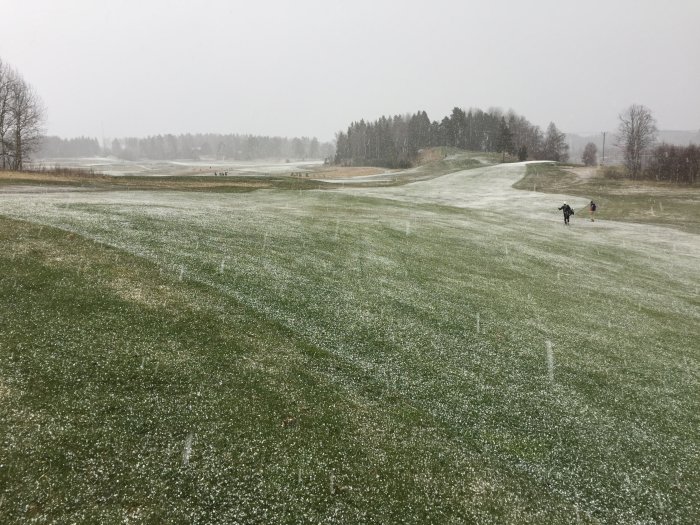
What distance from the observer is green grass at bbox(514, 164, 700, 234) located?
52.7 meters

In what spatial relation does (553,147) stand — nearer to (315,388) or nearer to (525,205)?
(525,205)

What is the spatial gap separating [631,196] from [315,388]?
78.8m

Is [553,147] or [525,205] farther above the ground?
[553,147]

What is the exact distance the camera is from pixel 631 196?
67.6 metres

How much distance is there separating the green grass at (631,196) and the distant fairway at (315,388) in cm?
3976

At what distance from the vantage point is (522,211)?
5400cm

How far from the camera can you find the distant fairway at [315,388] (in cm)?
703

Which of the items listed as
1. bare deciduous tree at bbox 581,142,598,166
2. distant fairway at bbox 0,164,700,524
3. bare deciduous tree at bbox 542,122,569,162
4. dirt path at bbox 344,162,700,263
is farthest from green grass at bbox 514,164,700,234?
bare deciduous tree at bbox 581,142,598,166

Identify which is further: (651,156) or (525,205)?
(651,156)

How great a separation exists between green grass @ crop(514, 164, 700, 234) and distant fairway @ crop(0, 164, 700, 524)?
1566 inches

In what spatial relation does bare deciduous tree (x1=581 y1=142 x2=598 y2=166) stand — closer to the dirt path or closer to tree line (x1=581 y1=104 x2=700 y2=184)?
tree line (x1=581 y1=104 x2=700 y2=184)

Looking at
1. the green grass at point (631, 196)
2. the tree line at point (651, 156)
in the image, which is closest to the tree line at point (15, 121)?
the green grass at point (631, 196)

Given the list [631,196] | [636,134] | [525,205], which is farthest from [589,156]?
[525,205]

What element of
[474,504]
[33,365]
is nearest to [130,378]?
[33,365]
